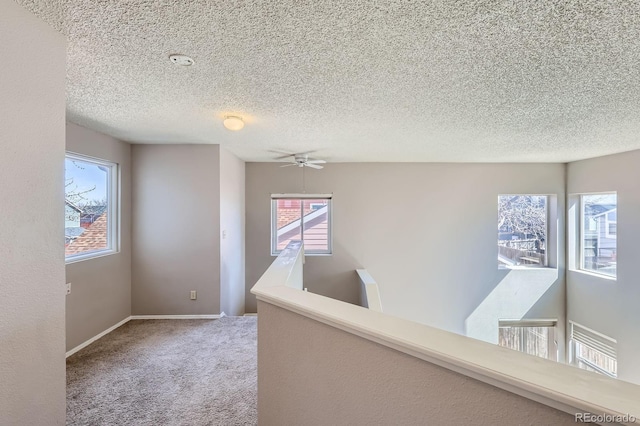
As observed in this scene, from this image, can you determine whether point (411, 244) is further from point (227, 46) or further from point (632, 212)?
point (227, 46)

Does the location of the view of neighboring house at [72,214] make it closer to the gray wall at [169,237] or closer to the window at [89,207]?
the window at [89,207]

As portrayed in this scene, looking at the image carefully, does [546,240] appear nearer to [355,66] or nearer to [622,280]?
[622,280]

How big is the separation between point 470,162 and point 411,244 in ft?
6.19

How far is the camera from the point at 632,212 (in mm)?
4031

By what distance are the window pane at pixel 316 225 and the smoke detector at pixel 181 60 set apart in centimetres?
396

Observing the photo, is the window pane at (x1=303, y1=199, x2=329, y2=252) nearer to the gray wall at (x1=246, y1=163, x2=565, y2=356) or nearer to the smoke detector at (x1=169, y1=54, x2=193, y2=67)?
the gray wall at (x1=246, y1=163, x2=565, y2=356)

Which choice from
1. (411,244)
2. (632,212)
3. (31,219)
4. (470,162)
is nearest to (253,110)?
(31,219)

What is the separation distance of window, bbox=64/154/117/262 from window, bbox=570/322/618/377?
730cm

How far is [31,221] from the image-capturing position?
1240 millimetres

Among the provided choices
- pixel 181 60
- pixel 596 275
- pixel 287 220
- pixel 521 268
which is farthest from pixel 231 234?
pixel 596 275

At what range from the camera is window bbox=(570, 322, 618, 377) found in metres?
4.30

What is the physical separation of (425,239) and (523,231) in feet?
6.51

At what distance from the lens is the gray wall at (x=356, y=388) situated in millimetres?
811

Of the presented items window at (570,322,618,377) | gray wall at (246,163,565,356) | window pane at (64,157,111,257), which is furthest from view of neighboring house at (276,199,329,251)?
window at (570,322,618,377)
